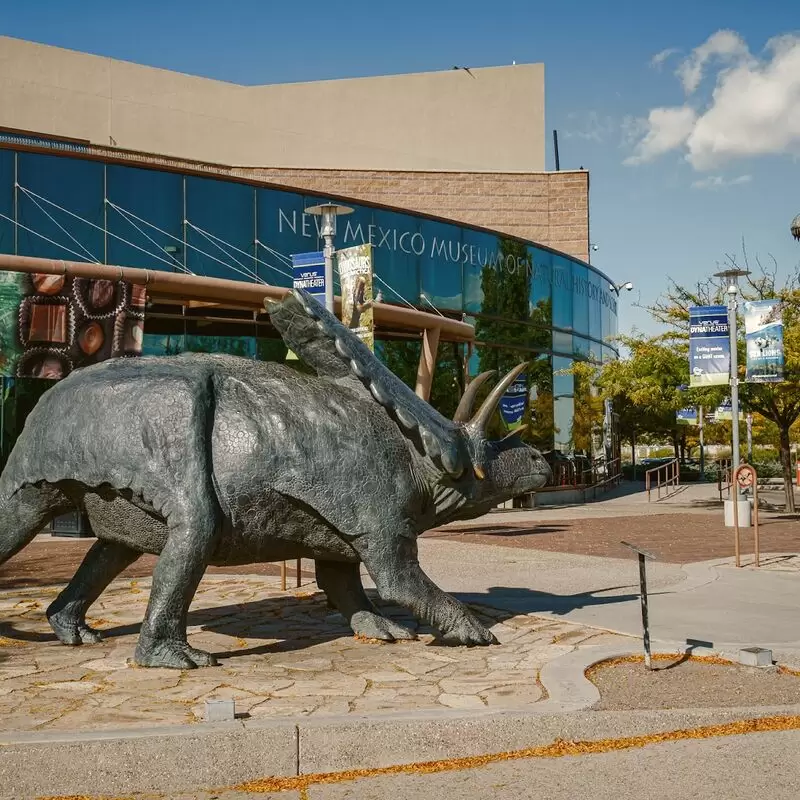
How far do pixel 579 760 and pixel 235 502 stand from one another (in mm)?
2420

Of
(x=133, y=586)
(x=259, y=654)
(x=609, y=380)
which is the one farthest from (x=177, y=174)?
(x=259, y=654)

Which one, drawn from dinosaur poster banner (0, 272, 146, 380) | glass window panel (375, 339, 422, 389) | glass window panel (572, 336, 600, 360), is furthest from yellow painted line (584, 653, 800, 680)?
glass window panel (572, 336, 600, 360)

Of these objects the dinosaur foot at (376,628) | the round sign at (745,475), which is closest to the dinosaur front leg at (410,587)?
the dinosaur foot at (376,628)

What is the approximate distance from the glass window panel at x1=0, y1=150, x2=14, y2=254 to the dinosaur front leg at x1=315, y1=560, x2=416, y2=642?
13.0 meters

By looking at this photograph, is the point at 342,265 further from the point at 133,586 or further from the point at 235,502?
the point at 235,502

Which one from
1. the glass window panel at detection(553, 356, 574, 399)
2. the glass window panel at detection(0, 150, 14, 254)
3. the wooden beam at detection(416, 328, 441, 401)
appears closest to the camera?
the glass window panel at detection(0, 150, 14, 254)

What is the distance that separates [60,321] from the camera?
623 inches

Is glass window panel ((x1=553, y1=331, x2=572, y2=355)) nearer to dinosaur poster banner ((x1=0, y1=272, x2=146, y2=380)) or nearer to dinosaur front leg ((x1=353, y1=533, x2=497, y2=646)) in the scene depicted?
dinosaur poster banner ((x1=0, y1=272, x2=146, y2=380))

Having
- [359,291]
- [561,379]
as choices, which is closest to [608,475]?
[561,379]

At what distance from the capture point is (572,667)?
585 centimetres

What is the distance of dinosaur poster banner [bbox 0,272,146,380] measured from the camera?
15578 millimetres

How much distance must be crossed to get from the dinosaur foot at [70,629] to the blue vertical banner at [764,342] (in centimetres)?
1388

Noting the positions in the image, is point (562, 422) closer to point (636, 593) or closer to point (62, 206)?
point (62, 206)

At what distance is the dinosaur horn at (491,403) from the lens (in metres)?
6.43
